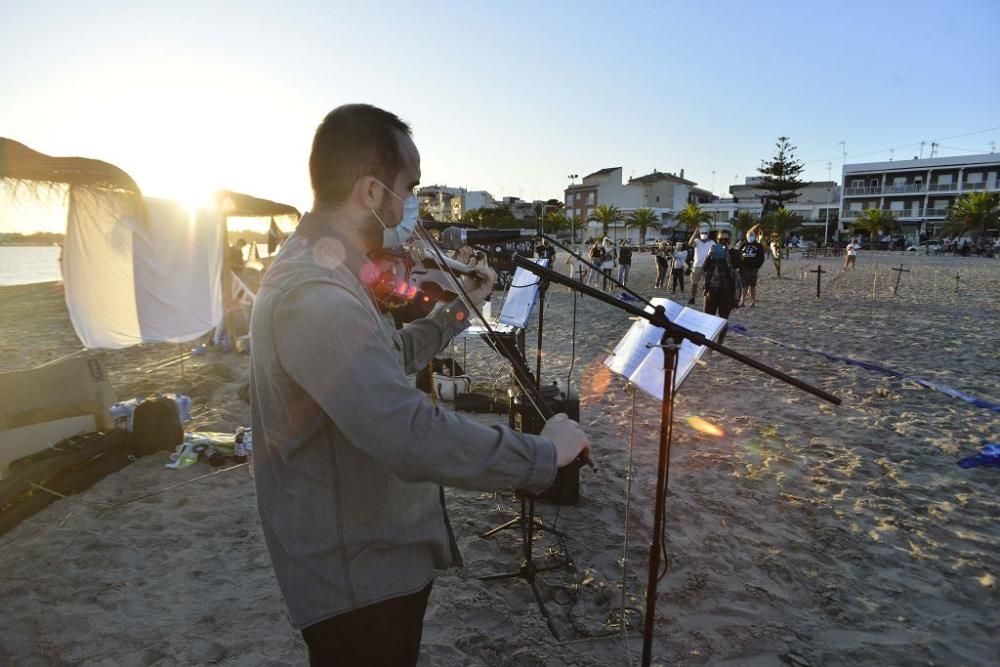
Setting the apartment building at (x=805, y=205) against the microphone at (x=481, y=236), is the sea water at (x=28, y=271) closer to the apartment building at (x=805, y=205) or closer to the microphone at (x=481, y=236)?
the microphone at (x=481, y=236)

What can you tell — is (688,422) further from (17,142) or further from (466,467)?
(17,142)

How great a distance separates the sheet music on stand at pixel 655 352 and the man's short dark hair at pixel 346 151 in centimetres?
170

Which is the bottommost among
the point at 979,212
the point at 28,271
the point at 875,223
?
the point at 28,271

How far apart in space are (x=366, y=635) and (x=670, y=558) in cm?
286

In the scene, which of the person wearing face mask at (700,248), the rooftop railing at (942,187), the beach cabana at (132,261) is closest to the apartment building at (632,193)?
the rooftop railing at (942,187)

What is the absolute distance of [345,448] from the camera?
4.08 ft

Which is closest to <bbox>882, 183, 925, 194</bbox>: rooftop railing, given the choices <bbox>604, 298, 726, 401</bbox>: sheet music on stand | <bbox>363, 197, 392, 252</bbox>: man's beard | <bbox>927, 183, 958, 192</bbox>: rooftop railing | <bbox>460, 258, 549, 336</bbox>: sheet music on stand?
<bbox>927, 183, 958, 192</bbox>: rooftop railing

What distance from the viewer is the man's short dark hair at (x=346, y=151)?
4.29 ft

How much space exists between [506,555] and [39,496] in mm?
3905

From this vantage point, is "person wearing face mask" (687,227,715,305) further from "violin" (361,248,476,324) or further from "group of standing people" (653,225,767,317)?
"violin" (361,248,476,324)

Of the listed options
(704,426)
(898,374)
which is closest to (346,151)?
(704,426)

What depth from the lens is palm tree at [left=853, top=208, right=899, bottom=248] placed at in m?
55.0

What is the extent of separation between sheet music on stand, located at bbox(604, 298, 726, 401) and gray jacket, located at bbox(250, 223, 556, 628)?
1.65 metres

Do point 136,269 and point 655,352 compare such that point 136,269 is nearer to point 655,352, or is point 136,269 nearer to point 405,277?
point 405,277
